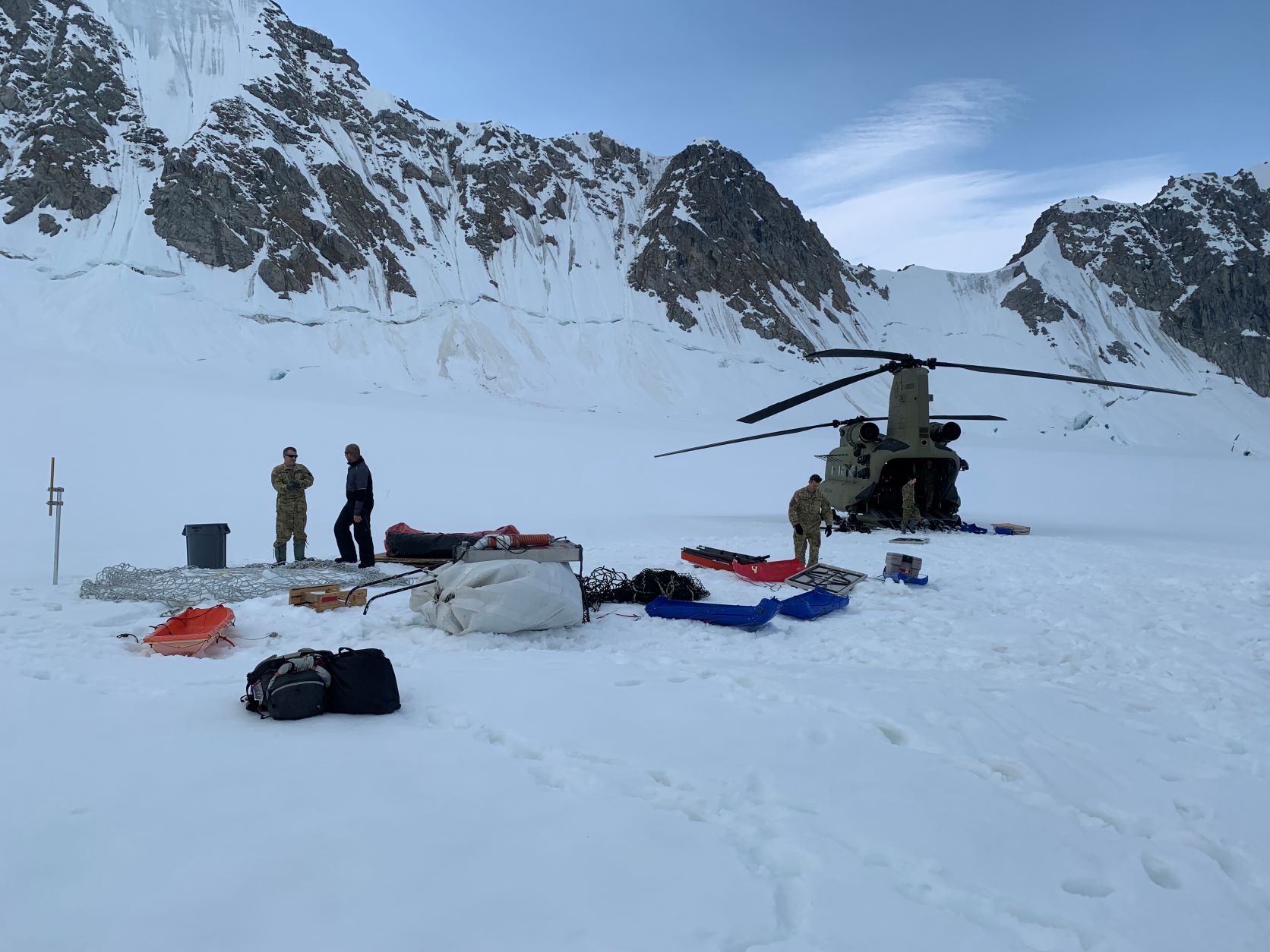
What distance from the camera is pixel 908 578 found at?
323 inches

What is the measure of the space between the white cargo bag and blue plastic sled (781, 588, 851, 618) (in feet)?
6.28

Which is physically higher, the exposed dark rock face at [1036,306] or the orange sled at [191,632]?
the exposed dark rock face at [1036,306]

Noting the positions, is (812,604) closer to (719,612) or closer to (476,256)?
(719,612)

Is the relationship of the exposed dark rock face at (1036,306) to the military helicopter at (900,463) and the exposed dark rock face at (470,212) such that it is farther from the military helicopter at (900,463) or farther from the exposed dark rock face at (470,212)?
the military helicopter at (900,463)

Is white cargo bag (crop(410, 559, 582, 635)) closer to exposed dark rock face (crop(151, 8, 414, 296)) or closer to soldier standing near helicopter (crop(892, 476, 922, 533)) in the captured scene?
soldier standing near helicopter (crop(892, 476, 922, 533))

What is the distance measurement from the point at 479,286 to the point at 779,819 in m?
56.9

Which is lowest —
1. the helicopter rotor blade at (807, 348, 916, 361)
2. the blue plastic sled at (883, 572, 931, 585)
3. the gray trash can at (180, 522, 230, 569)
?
the blue plastic sled at (883, 572, 931, 585)

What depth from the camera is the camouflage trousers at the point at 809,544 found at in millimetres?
9227

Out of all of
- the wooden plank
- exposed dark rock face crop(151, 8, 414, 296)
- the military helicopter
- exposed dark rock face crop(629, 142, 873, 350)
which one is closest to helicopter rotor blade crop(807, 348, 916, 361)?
the military helicopter

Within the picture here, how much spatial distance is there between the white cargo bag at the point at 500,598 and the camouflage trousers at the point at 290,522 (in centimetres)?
319

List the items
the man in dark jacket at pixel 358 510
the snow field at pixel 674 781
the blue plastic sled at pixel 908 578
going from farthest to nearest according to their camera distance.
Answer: the man in dark jacket at pixel 358 510, the blue plastic sled at pixel 908 578, the snow field at pixel 674 781

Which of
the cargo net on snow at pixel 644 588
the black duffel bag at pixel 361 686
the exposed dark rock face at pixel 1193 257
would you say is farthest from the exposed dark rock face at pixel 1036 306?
the black duffel bag at pixel 361 686

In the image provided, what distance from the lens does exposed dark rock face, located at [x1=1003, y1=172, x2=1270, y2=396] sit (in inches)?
3014

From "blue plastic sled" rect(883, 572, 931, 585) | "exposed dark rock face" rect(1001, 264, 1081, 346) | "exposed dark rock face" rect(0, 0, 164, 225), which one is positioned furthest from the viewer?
"exposed dark rock face" rect(1001, 264, 1081, 346)
